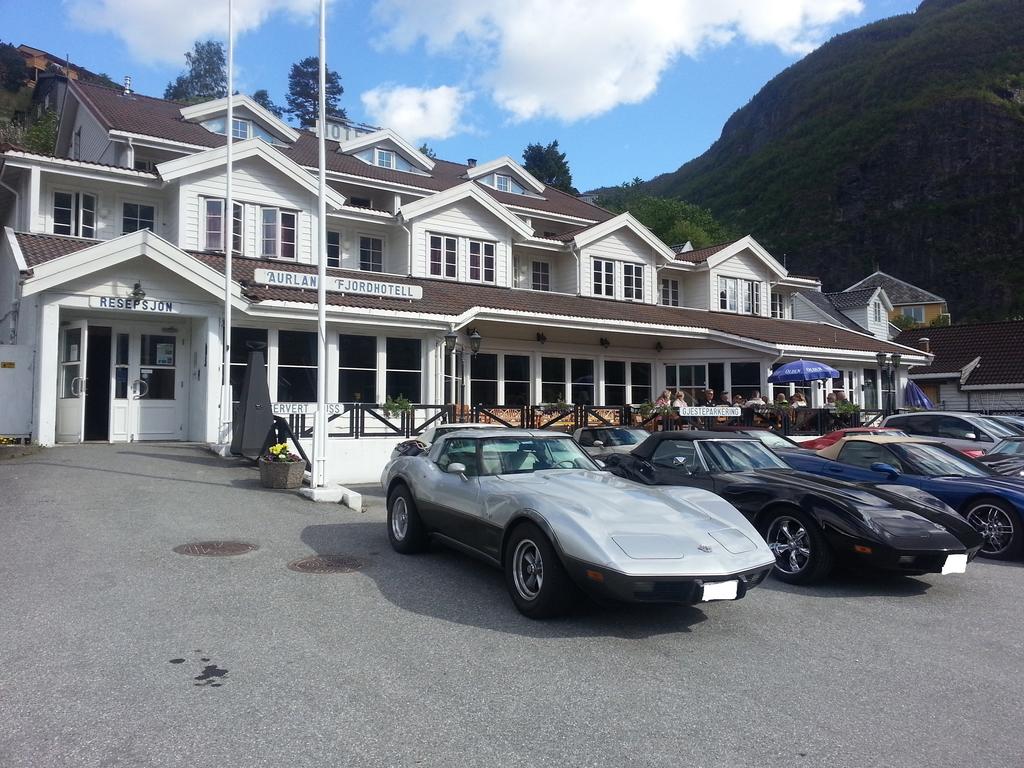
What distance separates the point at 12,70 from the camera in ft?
245

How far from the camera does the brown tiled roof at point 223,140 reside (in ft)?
66.9

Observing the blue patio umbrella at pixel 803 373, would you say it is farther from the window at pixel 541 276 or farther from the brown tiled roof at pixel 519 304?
the window at pixel 541 276

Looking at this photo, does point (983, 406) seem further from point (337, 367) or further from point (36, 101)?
point (36, 101)

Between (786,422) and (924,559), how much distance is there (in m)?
13.9

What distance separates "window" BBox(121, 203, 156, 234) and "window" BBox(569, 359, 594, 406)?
12.0 meters

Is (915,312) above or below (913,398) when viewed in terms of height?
above

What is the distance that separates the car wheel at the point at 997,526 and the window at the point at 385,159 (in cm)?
2149

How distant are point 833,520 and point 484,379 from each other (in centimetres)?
1478

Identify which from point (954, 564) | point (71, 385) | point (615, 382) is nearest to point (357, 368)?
point (71, 385)

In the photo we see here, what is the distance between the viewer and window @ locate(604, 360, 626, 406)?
23.2 meters

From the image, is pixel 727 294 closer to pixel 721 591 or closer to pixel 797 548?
pixel 797 548

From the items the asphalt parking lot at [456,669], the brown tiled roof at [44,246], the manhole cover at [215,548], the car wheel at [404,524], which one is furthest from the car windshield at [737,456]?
the brown tiled roof at [44,246]

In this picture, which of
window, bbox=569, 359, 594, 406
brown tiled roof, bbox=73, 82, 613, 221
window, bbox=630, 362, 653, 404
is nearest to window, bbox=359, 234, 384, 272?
brown tiled roof, bbox=73, 82, 613, 221

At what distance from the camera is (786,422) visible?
1997 centimetres
